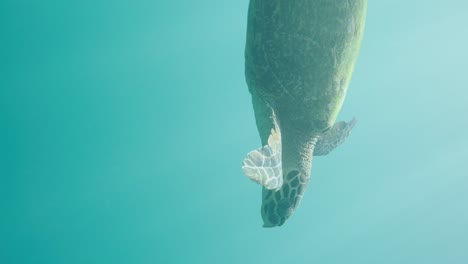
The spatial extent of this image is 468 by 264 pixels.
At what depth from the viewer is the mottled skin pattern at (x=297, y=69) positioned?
10.9 feet

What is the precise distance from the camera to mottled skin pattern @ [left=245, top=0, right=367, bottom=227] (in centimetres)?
332

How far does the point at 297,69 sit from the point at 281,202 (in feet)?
4.20

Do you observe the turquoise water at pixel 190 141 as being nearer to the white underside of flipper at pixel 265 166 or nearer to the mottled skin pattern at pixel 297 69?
the mottled skin pattern at pixel 297 69

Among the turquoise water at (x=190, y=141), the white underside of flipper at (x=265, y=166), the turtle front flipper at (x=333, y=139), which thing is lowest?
the white underside of flipper at (x=265, y=166)

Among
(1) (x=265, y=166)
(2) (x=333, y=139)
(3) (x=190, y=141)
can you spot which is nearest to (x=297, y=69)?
(1) (x=265, y=166)

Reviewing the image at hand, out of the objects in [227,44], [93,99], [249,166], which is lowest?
[249,166]

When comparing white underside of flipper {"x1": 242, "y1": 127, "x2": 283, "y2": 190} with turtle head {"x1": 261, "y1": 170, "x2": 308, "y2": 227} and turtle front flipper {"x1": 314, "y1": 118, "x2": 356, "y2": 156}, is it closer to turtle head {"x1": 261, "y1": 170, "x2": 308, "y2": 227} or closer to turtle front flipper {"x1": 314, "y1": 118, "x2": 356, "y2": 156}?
turtle head {"x1": 261, "y1": 170, "x2": 308, "y2": 227}

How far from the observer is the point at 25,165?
144 ft

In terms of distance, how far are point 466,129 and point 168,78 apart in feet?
122

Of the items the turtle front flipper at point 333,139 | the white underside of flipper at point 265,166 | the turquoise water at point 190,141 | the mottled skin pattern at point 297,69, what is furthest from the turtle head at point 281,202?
the turquoise water at point 190,141

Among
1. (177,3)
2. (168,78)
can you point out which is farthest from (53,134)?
(177,3)

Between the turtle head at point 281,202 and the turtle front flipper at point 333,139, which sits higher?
the turtle front flipper at point 333,139

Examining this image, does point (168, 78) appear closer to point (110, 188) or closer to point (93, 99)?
point (93, 99)

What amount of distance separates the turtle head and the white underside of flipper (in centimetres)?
66
